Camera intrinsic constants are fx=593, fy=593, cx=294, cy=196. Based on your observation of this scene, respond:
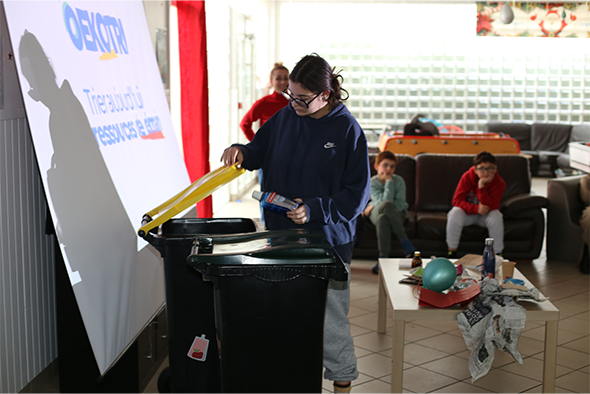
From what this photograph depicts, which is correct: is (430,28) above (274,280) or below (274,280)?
above

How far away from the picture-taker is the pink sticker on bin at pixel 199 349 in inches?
91.3

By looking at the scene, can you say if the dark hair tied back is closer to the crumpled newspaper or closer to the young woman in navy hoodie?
the young woman in navy hoodie

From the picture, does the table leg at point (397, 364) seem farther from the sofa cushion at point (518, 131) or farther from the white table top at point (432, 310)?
the sofa cushion at point (518, 131)

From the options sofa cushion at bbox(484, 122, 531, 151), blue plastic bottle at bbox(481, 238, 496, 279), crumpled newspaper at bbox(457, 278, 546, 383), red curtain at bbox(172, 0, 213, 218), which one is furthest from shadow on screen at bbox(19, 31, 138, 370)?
sofa cushion at bbox(484, 122, 531, 151)

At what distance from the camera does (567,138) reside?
1012 centimetres

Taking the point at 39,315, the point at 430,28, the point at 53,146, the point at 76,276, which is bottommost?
the point at 39,315

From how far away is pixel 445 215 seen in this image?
504 centimetres

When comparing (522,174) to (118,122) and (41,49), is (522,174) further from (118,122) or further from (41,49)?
(41,49)

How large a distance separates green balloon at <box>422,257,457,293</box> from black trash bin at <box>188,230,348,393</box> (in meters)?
1.02

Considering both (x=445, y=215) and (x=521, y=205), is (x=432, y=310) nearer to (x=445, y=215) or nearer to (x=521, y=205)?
(x=445, y=215)

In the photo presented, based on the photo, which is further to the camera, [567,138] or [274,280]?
[567,138]

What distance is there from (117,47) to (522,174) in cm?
377

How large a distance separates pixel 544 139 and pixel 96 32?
915 centimetres

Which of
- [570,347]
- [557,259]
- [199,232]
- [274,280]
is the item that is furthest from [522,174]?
[274,280]
